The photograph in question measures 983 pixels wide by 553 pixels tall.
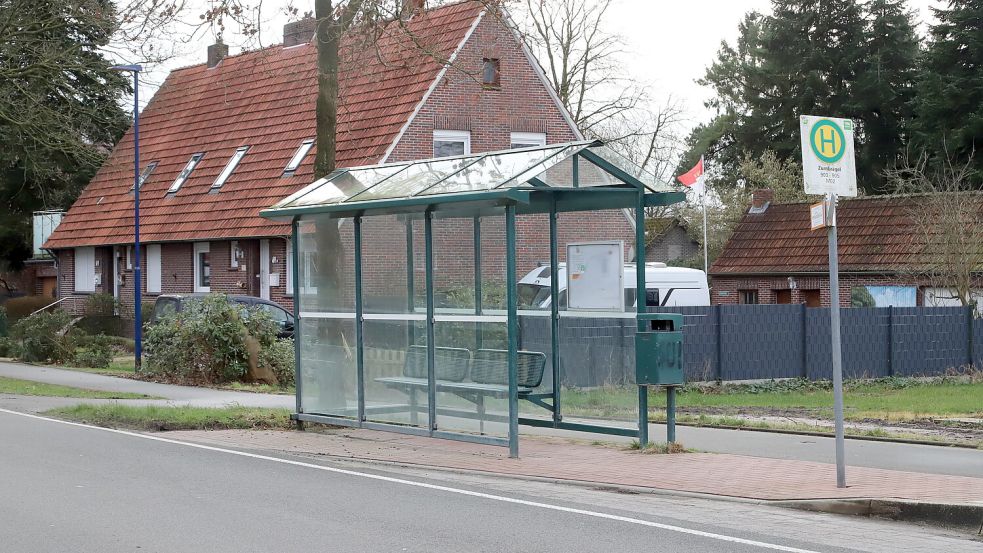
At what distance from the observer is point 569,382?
45.6ft

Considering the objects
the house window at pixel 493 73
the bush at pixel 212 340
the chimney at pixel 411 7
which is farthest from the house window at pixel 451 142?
the chimney at pixel 411 7

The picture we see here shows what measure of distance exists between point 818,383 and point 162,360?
12.8 metres

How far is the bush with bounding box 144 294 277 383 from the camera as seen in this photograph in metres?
22.5

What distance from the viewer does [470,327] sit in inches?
533

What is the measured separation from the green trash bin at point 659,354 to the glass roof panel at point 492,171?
2.01m

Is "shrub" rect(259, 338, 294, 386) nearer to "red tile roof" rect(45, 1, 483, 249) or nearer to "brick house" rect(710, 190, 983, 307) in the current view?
"red tile roof" rect(45, 1, 483, 249)

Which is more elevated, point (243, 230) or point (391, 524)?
point (243, 230)

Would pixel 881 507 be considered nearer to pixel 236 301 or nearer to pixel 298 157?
pixel 236 301

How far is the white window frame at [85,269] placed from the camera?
134 ft

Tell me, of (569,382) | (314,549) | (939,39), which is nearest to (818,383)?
(569,382)

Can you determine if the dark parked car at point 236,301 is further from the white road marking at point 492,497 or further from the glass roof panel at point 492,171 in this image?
the glass roof panel at point 492,171

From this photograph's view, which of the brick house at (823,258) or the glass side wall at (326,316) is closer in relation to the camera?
the glass side wall at (326,316)

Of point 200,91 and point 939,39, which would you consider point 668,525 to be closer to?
point 200,91

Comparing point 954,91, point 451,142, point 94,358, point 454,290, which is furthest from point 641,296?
point 954,91
